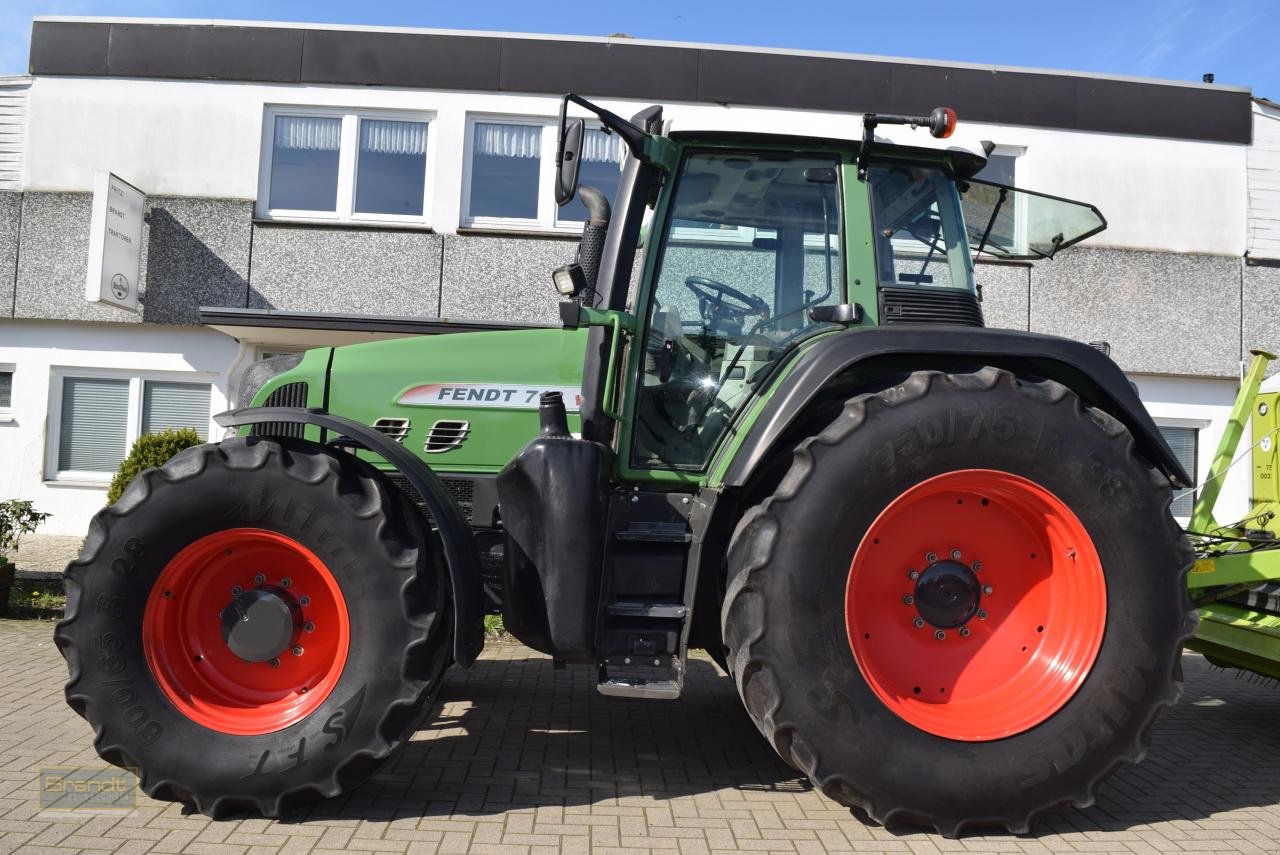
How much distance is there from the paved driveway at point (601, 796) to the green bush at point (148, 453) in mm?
2989

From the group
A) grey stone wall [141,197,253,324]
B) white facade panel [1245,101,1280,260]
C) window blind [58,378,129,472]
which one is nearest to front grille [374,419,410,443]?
grey stone wall [141,197,253,324]

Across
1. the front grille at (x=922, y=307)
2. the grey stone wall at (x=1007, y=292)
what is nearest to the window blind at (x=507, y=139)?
the grey stone wall at (x=1007, y=292)

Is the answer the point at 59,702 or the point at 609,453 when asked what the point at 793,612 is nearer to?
the point at 609,453

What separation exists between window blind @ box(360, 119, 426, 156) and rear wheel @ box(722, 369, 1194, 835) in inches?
277

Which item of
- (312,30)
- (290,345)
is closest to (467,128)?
(312,30)

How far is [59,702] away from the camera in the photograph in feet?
13.2

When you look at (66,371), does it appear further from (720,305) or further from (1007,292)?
(1007,292)

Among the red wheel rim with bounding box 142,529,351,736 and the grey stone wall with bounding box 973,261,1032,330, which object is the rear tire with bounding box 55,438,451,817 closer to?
the red wheel rim with bounding box 142,529,351,736

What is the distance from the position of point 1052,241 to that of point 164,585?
3.93m

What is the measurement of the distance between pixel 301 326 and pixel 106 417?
2.64m

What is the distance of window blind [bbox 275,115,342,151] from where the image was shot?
8617mm

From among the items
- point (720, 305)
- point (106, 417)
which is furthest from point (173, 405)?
point (720, 305)

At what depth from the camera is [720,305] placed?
10.9 ft

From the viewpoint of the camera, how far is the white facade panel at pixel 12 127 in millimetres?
8492
